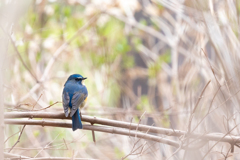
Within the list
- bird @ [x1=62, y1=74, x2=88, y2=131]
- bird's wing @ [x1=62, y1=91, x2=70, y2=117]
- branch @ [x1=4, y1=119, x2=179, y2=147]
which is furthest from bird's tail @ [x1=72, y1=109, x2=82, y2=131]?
branch @ [x1=4, y1=119, x2=179, y2=147]

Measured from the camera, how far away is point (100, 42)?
635 centimetres

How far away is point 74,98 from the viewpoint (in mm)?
3400

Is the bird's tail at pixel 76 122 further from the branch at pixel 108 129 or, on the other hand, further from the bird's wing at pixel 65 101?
the branch at pixel 108 129

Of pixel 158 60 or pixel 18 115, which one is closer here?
pixel 18 115

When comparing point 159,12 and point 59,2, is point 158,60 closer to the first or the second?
point 159,12

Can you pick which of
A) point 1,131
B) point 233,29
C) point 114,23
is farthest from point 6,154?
point 114,23

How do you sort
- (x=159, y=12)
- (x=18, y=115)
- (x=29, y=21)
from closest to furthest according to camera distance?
(x=18, y=115)
(x=29, y=21)
(x=159, y=12)

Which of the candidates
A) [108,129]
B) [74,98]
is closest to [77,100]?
[74,98]

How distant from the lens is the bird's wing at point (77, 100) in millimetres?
3107

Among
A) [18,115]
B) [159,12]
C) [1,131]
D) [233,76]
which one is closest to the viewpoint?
Result: [1,131]

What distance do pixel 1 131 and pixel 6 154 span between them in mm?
947

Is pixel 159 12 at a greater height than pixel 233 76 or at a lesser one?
greater

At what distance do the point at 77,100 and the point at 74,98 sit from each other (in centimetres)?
5

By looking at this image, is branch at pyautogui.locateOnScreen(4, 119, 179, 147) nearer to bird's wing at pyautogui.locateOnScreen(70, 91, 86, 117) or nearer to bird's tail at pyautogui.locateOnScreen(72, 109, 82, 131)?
bird's tail at pyautogui.locateOnScreen(72, 109, 82, 131)
